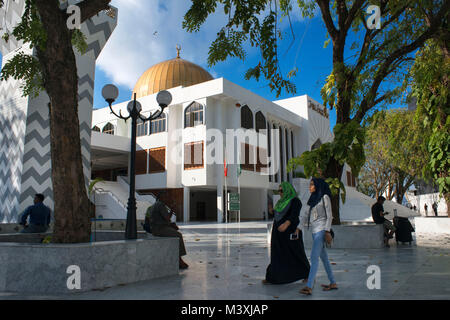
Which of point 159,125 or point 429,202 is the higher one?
point 159,125

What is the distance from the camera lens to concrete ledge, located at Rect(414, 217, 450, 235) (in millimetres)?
13742

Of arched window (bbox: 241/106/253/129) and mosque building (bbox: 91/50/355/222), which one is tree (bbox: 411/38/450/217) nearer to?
mosque building (bbox: 91/50/355/222)

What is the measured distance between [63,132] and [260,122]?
24294 millimetres

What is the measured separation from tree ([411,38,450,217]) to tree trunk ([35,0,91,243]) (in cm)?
721

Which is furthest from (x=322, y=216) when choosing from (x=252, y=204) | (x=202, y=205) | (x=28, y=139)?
(x=202, y=205)

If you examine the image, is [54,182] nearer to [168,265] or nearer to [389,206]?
[168,265]

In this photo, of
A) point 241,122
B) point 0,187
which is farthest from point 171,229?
point 241,122

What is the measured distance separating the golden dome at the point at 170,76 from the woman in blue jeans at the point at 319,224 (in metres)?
28.1

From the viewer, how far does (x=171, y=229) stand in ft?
20.3

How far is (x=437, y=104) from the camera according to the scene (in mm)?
9094

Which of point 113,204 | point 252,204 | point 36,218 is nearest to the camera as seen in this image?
point 36,218

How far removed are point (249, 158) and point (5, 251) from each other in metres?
23.0

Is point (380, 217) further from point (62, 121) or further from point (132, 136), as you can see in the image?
point (62, 121)

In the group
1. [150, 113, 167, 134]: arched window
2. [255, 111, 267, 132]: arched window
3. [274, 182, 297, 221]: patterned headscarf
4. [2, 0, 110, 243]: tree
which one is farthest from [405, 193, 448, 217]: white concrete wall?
[2, 0, 110, 243]: tree
